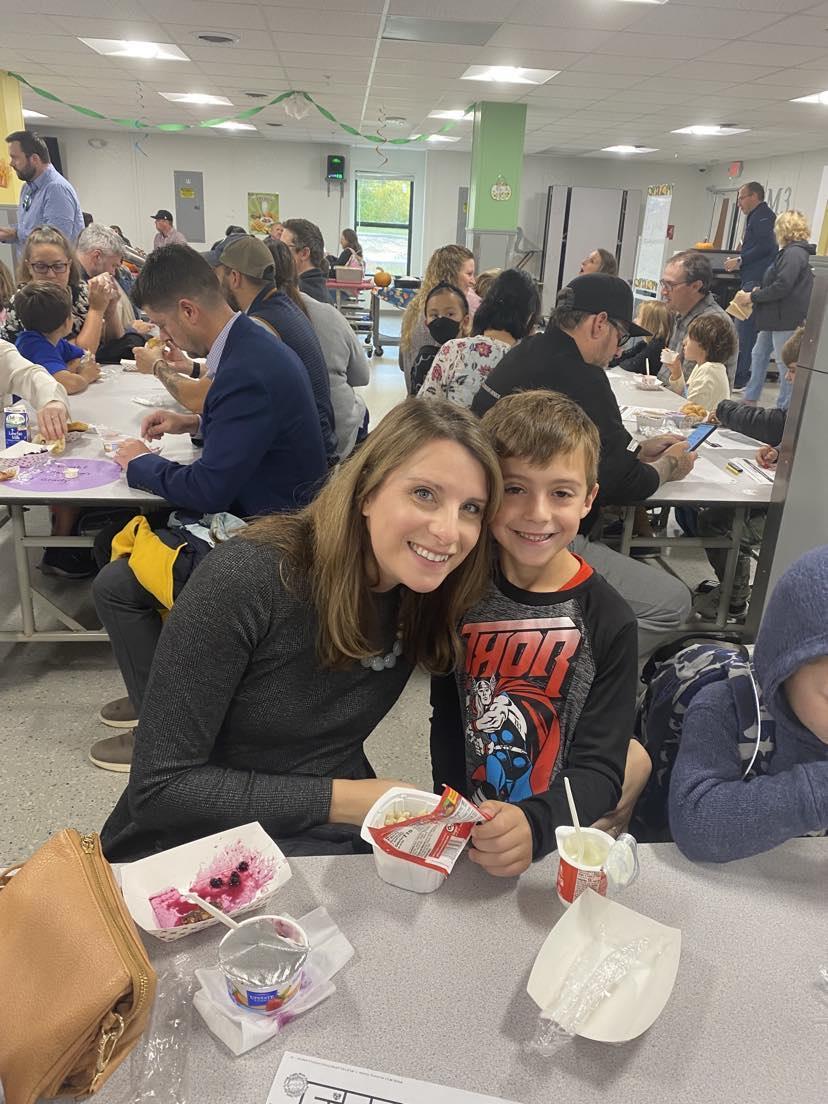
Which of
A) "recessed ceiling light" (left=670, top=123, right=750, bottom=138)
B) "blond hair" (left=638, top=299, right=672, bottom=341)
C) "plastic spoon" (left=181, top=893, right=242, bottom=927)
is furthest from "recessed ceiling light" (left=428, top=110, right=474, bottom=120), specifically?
"plastic spoon" (left=181, top=893, right=242, bottom=927)

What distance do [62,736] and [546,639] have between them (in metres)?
1.87

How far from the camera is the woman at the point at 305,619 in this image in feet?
3.78

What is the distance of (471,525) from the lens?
3.87 feet

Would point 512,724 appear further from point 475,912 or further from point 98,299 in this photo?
point 98,299

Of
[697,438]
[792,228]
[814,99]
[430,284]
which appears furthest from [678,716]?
[814,99]

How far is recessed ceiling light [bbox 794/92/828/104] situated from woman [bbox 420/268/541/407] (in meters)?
6.14

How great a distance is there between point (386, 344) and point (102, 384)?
7473mm

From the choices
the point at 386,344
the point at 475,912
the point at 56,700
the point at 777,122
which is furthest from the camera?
the point at 386,344

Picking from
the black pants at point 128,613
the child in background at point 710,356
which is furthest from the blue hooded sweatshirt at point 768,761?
the child in background at point 710,356

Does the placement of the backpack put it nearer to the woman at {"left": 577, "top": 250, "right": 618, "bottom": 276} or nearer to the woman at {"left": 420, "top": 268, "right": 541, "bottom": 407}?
the woman at {"left": 420, "top": 268, "right": 541, "bottom": 407}

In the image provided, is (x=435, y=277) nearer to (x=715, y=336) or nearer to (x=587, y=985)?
(x=715, y=336)

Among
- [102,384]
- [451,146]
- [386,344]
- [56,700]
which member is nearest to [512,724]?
[56,700]

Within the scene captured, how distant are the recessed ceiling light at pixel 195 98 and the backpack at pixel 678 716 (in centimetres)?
1025

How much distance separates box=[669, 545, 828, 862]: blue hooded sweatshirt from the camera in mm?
1049
